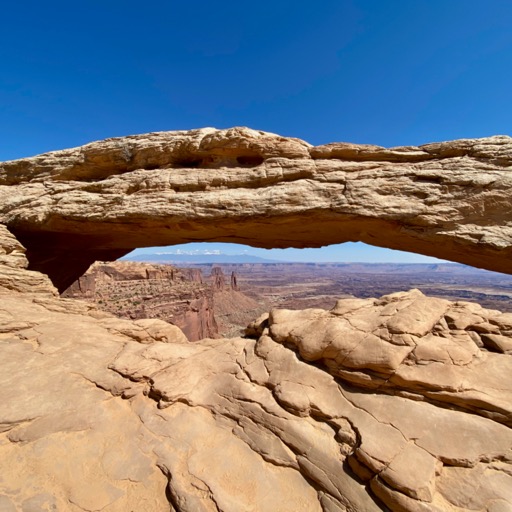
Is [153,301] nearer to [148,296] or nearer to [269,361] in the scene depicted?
[148,296]

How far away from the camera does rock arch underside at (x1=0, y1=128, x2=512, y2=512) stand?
4.79m

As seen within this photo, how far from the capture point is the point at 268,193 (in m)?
11.1

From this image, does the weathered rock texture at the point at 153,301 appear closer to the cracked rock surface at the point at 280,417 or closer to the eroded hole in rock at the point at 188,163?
the eroded hole in rock at the point at 188,163

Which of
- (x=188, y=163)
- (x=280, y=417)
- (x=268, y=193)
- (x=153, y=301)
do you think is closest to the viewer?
(x=280, y=417)

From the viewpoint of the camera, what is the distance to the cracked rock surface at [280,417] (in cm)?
464

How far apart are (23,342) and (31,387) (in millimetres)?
2079

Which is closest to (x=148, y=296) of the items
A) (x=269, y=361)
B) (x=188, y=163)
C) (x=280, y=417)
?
(x=188, y=163)

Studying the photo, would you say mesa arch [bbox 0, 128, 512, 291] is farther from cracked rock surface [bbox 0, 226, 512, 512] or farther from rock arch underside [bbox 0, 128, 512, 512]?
cracked rock surface [bbox 0, 226, 512, 512]

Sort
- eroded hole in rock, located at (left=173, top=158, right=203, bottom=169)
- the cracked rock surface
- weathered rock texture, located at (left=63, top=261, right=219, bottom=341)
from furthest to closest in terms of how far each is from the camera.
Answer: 1. weathered rock texture, located at (left=63, top=261, right=219, bottom=341)
2. eroded hole in rock, located at (left=173, top=158, right=203, bottom=169)
3. the cracked rock surface

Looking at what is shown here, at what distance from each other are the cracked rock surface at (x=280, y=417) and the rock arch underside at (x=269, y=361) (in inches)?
1.2

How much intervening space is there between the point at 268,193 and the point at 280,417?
7.78 m

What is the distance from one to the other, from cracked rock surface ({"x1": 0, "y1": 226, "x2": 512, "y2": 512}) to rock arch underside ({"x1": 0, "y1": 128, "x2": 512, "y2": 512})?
31 mm

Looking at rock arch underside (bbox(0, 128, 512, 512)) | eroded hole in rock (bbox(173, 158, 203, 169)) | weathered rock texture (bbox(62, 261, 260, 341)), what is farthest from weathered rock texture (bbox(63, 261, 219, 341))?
eroded hole in rock (bbox(173, 158, 203, 169))

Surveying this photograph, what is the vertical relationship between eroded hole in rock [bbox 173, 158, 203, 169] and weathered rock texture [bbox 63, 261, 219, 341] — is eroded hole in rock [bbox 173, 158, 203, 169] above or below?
above
